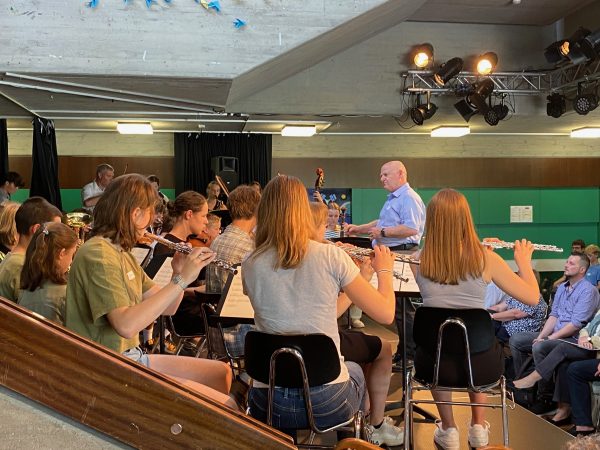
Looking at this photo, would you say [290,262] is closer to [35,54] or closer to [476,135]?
[35,54]

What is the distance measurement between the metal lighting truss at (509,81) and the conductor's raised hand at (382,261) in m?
5.86

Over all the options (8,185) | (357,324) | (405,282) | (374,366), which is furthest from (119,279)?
(8,185)

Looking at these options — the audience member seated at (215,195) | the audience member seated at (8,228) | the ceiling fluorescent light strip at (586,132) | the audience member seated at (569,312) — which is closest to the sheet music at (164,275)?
the audience member seated at (8,228)

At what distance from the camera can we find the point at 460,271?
3.27 metres

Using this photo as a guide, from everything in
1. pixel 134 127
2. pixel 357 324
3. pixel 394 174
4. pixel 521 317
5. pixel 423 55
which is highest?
pixel 423 55

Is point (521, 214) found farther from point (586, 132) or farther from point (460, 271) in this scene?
point (460, 271)

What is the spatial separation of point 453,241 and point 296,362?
1137 mm

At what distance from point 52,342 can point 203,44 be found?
5.47m

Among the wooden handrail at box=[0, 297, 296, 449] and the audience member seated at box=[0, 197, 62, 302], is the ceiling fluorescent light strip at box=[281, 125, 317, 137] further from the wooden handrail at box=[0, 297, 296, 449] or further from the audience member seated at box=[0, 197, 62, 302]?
the wooden handrail at box=[0, 297, 296, 449]

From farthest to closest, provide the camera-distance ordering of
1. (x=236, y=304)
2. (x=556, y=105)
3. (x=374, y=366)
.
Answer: (x=556, y=105), (x=374, y=366), (x=236, y=304)

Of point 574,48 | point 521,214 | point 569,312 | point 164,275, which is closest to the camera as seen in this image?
point 164,275

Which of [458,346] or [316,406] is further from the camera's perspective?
[458,346]

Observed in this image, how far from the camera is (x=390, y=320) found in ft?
8.74

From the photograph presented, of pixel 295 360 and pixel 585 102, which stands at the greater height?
pixel 585 102
